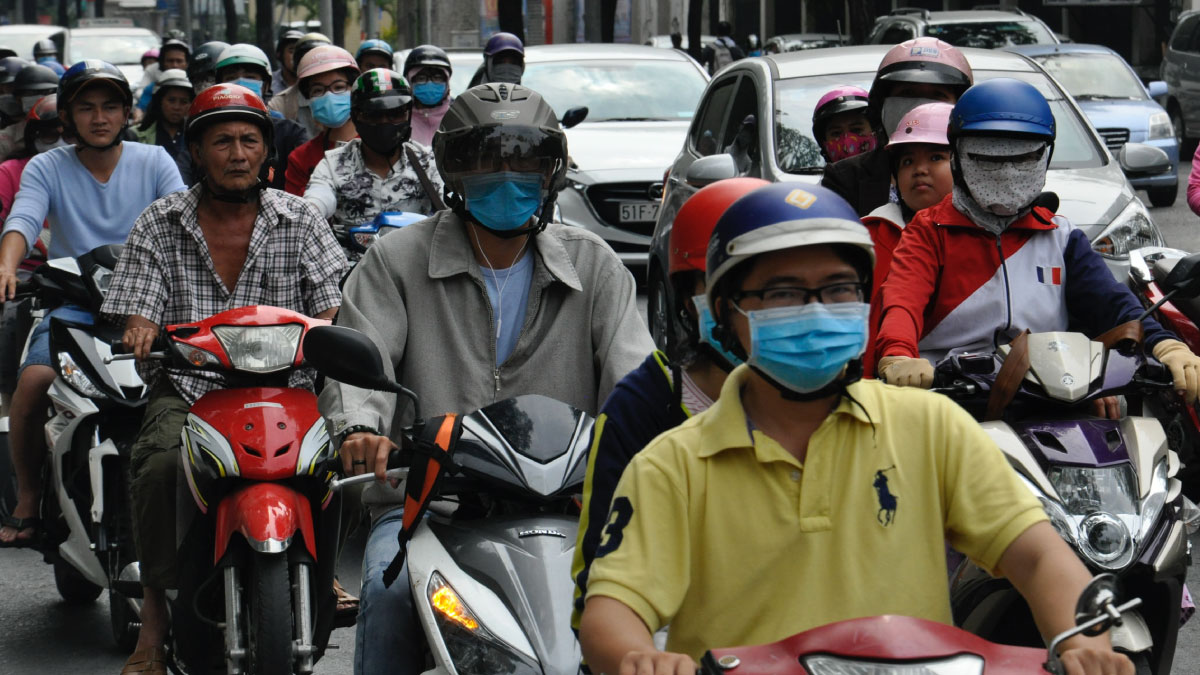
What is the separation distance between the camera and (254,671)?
469 cm

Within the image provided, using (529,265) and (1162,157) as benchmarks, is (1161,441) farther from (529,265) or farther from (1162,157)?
(1162,157)

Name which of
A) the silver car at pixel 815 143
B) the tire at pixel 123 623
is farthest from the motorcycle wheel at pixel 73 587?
the silver car at pixel 815 143

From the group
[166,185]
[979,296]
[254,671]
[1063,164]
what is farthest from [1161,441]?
[1063,164]

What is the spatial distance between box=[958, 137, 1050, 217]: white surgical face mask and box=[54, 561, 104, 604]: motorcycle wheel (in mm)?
3688

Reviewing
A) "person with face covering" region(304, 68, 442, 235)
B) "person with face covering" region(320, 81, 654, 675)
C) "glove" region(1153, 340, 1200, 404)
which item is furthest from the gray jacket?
"person with face covering" region(304, 68, 442, 235)

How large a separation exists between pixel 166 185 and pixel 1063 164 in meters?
4.89

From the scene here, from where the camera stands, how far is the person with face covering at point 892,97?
657 cm

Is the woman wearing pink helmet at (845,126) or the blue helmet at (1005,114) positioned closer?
the blue helmet at (1005,114)

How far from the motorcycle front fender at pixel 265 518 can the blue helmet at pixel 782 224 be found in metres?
2.24

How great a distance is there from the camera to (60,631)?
659 centimetres

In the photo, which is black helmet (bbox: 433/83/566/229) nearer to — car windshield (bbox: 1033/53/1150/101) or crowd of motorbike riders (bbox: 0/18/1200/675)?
→ crowd of motorbike riders (bbox: 0/18/1200/675)

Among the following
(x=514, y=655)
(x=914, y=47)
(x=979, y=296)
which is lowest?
(x=514, y=655)

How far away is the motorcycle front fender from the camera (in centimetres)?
469

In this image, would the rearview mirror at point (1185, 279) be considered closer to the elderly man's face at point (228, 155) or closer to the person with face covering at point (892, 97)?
the person with face covering at point (892, 97)
